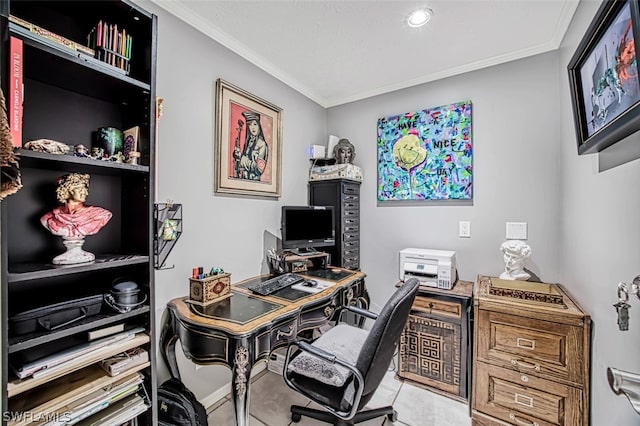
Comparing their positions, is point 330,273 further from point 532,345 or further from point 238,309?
point 532,345

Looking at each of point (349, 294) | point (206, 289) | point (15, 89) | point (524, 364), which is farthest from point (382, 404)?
point (15, 89)

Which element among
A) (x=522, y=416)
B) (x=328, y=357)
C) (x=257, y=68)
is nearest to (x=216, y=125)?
(x=257, y=68)

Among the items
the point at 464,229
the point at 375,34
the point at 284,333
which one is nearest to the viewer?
the point at 284,333

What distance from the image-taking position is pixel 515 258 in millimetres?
1963

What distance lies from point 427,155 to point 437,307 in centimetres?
131

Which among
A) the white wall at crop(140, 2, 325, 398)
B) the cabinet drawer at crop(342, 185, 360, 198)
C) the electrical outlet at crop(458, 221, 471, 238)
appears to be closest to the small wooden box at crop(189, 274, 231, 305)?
the white wall at crop(140, 2, 325, 398)

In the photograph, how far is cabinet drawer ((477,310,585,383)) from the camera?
4.82 ft

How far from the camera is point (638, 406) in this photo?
74cm

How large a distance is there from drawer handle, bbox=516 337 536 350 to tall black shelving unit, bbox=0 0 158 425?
6.44 ft

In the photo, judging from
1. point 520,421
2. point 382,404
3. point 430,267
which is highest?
point 430,267

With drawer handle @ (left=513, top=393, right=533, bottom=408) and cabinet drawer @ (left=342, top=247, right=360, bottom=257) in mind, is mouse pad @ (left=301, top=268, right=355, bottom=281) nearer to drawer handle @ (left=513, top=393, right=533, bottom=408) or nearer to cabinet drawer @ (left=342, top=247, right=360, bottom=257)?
cabinet drawer @ (left=342, top=247, right=360, bottom=257)

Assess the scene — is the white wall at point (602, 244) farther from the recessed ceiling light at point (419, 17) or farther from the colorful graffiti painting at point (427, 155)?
the recessed ceiling light at point (419, 17)

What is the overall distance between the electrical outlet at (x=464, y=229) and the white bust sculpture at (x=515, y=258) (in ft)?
0.94

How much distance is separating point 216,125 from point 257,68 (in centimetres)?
69
